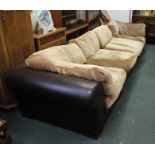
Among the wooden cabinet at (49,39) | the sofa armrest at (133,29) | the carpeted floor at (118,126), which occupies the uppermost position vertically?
the wooden cabinet at (49,39)

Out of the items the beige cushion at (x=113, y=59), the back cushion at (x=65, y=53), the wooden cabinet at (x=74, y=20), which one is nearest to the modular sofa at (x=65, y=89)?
the back cushion at (x=65, y=53)

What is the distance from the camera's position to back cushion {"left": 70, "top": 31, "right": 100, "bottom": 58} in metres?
2.74

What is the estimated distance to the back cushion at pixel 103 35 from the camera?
10.8 ft

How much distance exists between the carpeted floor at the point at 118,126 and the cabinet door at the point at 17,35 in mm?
655

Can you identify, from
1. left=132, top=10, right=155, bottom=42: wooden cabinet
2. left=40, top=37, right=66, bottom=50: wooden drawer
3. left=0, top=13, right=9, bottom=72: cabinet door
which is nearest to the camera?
left=0, top=13, right=9, bottom=72: cabinet door

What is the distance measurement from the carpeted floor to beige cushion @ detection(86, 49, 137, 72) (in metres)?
0.39

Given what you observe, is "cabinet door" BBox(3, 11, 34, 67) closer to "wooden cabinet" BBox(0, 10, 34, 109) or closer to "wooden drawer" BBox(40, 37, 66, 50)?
"wooden cabinet" BBox(0, 10, 34, 109)

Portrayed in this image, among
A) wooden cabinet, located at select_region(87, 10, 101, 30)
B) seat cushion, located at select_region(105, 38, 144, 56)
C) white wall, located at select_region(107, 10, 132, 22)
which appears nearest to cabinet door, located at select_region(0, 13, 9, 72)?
seat cushion, located at select_region(105, 38, 144, 56)

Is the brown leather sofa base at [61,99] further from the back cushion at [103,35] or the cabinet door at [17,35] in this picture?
the back cushion at [103,35]

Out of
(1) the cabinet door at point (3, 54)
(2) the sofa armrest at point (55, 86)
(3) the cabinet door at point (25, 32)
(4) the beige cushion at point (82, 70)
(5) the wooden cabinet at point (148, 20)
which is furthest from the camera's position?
(5) the wooden cabinet at point (148, 20)

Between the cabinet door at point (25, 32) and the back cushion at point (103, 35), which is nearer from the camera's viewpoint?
the cabinet door at point (25, 32)

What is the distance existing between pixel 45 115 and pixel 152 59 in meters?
2.65

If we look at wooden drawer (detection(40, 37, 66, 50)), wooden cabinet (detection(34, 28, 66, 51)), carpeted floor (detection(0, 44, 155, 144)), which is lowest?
carpeted floor (detection(0, 44, 155, 144))

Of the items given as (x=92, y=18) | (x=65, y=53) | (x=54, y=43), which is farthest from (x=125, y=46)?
(x=92, y=18)
